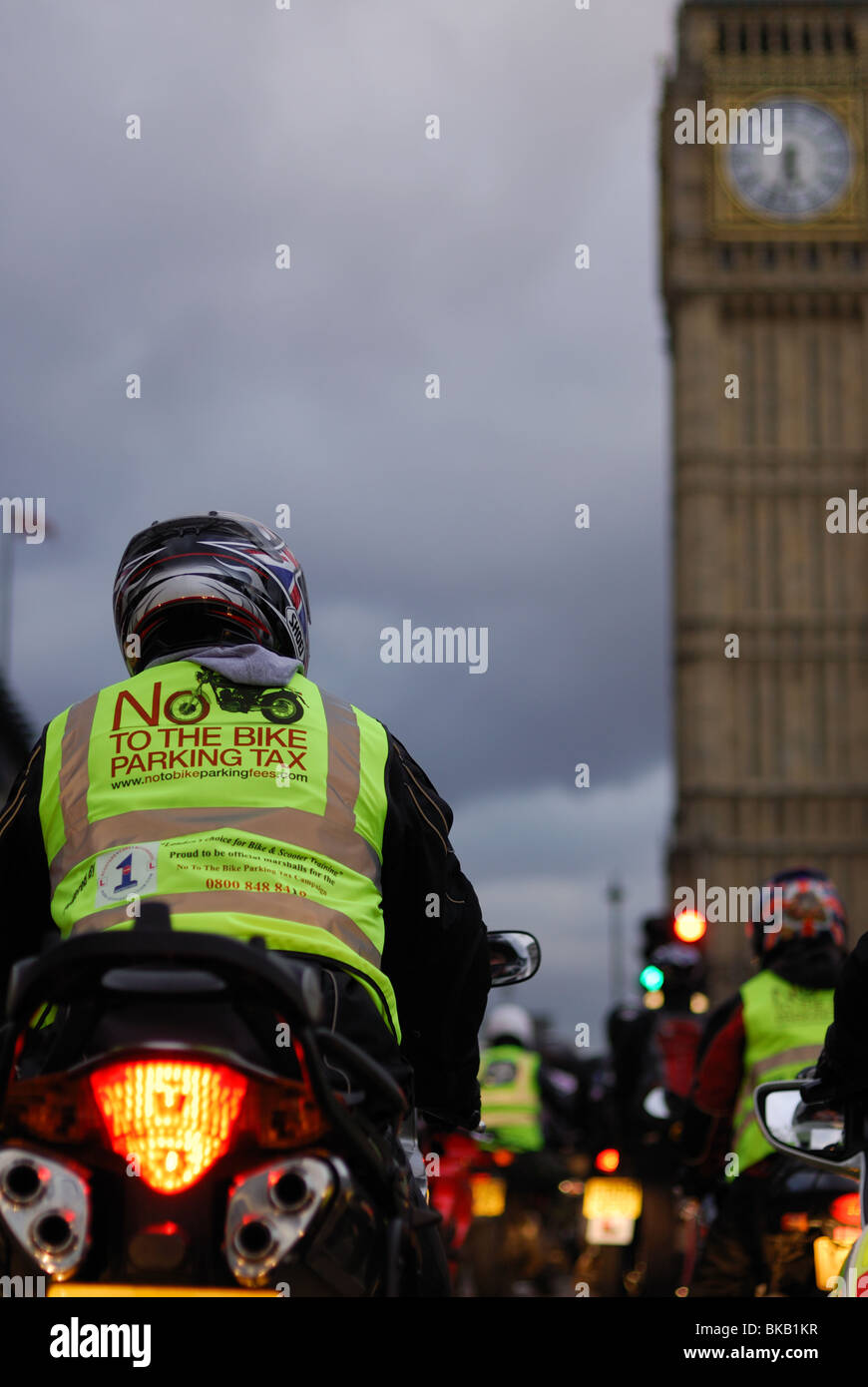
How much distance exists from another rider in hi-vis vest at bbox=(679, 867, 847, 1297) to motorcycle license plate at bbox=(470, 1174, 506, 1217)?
3870mm

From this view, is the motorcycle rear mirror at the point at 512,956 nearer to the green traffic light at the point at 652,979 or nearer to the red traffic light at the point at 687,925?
the green traffic light at the point at 652,979

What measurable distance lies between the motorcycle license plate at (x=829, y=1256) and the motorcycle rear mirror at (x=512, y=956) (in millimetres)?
1415

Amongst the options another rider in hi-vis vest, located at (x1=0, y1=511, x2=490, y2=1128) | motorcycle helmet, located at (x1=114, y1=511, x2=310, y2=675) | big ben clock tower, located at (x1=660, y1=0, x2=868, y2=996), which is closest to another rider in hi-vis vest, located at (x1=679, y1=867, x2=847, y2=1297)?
another rider in hi-vis vest, located at (x1=0, y1=511, x2=490, y2=1128)

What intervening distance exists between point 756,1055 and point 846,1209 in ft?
2.71

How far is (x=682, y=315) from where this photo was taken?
144ft

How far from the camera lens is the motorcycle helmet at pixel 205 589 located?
2.65 metres

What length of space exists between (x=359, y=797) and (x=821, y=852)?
40640 mm

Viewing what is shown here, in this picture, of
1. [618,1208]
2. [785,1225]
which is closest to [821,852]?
[618,1208]

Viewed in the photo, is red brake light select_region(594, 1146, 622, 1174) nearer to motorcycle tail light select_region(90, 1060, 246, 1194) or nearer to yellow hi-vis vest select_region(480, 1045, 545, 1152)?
yellow hi-vis vest select_region(480, 1045, 545, 1152)

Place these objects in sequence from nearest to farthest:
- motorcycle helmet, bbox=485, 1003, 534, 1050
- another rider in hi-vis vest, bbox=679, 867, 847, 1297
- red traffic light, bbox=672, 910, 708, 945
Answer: another rider in hi-vis vest, bbox=679, 867, 847, 1297 → red traffic light, bbox=672, 910, 708, 945 → motorcycle helmet, bbox=485, 1003, 534, 1050

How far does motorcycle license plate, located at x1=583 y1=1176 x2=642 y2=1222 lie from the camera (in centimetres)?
782
